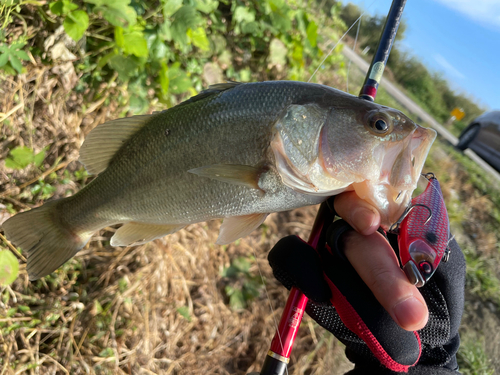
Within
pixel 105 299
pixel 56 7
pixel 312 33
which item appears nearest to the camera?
pixel 56 7

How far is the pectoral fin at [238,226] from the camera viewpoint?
1393 mm

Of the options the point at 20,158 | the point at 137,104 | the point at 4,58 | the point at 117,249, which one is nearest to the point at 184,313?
the point at 117,249

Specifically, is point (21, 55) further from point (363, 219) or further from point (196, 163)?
point (363, 219)

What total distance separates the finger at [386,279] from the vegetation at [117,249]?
1.10m

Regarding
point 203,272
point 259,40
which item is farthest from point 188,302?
point 259,40

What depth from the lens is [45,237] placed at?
5.19ft

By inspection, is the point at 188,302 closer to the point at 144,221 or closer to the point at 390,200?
the point at 144,221

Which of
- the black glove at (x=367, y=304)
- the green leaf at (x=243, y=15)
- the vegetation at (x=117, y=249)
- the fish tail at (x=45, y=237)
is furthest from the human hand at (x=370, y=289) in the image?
the green leaf at (x=243, y=15)

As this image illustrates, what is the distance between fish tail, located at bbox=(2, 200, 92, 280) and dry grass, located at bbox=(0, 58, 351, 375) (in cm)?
67

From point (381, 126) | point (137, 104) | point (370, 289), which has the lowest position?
point (137, 104)

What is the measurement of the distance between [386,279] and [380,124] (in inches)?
22.0

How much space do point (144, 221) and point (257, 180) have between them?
58 centimetres

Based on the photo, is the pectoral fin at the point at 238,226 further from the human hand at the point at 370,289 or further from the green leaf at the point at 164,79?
the green leaf at the point at 164,79

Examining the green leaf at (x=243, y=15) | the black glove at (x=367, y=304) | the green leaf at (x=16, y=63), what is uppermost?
the green leaf at (x=243, y=15)
